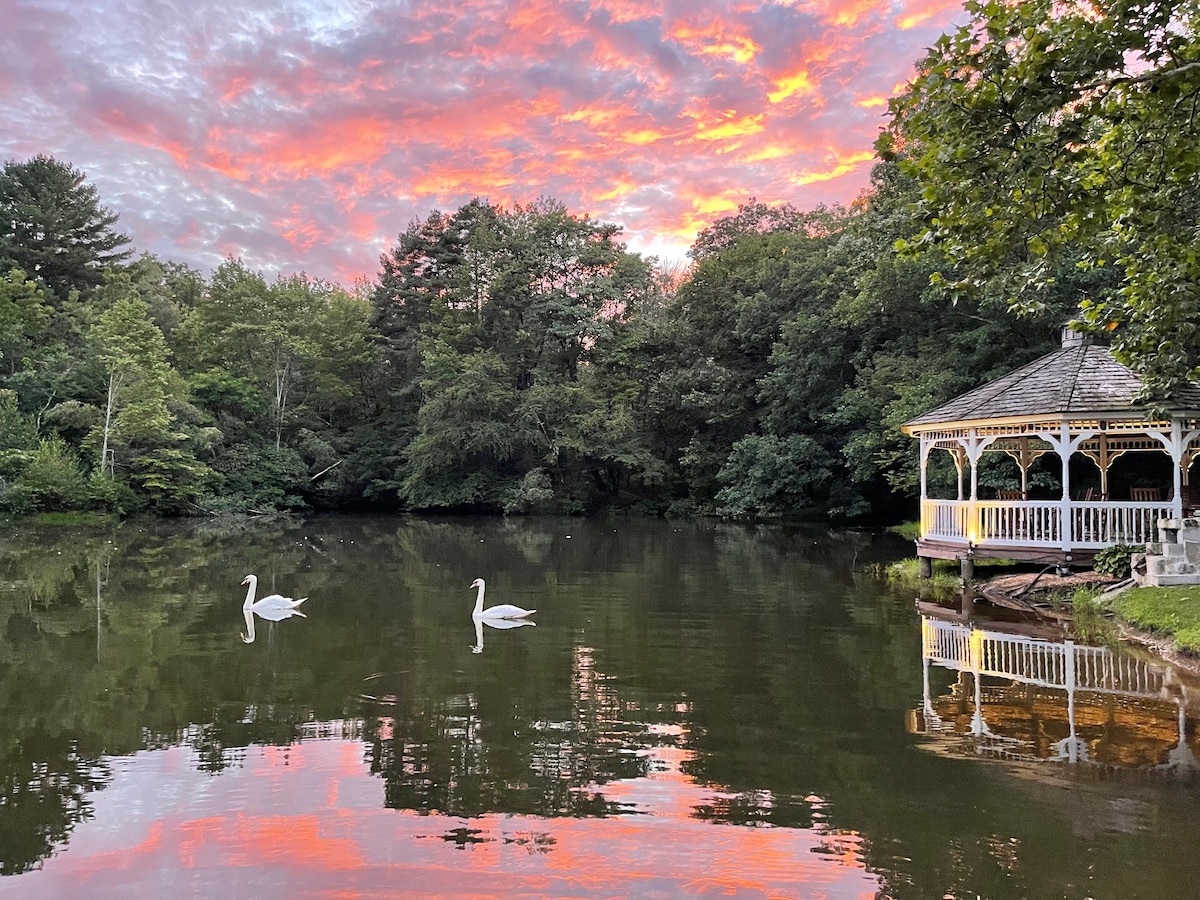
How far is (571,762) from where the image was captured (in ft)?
21.3

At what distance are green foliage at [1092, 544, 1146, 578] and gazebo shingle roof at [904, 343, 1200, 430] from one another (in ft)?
7.09

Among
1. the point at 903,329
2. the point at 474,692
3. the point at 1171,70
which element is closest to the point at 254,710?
the point at 474,692

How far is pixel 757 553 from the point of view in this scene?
75.2 ft

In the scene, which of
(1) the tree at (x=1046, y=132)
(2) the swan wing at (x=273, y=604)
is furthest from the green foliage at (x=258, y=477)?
(1) the tree at (x=1046, y=132)

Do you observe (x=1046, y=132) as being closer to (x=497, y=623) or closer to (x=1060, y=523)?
(x=497, y=623)

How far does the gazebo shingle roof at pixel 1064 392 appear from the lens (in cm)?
1414

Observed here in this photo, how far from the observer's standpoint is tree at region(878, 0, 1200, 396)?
6664mm

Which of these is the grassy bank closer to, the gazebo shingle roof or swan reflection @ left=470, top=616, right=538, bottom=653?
the gazebo shingle roof

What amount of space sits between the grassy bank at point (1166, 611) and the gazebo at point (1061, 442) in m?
2.19

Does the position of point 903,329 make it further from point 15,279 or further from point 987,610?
point 15,279

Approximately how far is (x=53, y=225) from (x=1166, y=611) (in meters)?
52.8

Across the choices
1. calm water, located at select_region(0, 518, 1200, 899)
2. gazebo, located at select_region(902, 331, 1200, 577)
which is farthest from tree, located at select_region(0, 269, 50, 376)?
gazebo, located at select_region(902, 331, 1200, 577)

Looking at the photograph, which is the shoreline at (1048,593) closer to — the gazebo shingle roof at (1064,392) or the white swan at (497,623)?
the gazebo shingle roof at (1064,392)

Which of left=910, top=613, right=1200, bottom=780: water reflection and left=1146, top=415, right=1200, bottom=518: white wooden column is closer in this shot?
left=910, top=613, right=1200, bottom=780: water reflection
